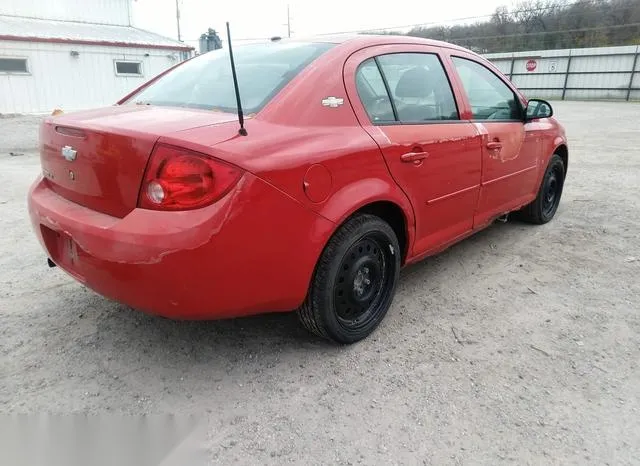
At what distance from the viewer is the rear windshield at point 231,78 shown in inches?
97.8

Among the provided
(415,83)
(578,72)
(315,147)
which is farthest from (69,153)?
(578,72)

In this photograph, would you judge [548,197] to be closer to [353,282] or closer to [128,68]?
[353,282]

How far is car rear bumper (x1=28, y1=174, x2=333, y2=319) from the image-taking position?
198 cm

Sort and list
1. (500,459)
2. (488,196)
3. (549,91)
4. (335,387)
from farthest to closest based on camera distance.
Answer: (549,91)
(488,196)
(335,387)
(500,459)

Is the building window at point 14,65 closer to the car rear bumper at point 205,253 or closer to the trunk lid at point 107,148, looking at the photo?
the trunk lid at point 107,148

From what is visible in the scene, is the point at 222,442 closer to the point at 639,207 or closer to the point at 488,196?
the point at 488,196

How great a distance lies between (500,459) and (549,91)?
2897cm

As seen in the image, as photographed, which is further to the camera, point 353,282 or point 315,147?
point 353,282

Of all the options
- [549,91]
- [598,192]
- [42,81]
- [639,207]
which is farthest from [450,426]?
[549,91]

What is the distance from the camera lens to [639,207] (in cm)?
527

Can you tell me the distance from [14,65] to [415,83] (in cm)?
1412

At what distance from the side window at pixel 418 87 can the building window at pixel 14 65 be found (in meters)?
13.9

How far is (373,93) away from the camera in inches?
108

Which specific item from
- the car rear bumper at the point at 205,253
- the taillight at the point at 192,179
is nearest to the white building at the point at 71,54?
the car rear bumper at the point at 205,253
